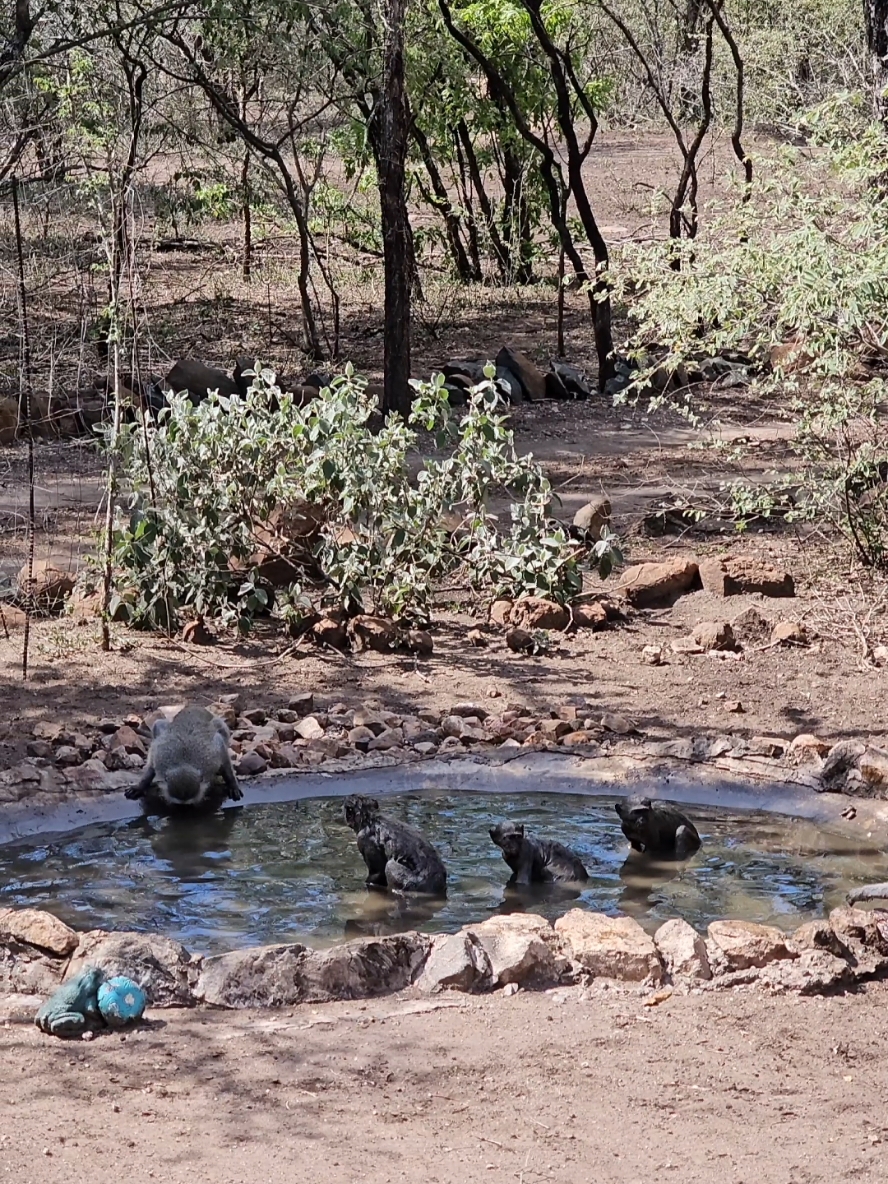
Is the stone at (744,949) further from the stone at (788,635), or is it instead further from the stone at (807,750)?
the stone at (788,635)

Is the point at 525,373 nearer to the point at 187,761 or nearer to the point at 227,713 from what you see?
the point at 227,713

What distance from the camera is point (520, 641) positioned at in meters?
8.95

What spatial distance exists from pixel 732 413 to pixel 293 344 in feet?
16.3

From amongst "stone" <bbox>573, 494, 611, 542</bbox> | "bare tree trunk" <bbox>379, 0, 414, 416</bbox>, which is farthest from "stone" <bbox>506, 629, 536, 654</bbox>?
"bare tree trunk" <bbox>379, 0, 414, 416</bbox>

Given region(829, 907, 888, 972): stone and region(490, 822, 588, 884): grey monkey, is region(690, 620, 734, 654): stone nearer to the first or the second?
region(490, 822, 588, 884): grey monkey

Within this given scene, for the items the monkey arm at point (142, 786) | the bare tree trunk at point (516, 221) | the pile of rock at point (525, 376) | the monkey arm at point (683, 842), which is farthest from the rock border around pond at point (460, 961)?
the bare tree trunk at point (516, 221)

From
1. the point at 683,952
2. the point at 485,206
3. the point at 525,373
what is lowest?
the point at 683,952

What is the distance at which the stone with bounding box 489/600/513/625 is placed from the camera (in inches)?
368

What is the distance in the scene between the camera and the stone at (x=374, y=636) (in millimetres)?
8891

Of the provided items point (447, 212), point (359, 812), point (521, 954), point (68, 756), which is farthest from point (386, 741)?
point (447, 212)

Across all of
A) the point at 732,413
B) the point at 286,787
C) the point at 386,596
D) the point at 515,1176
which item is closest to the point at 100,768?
the point at 286,787

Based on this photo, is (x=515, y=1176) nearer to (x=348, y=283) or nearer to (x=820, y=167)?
(x=820, y=167)

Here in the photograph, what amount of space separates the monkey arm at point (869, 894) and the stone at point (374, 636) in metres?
3.55

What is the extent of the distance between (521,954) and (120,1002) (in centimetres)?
124
